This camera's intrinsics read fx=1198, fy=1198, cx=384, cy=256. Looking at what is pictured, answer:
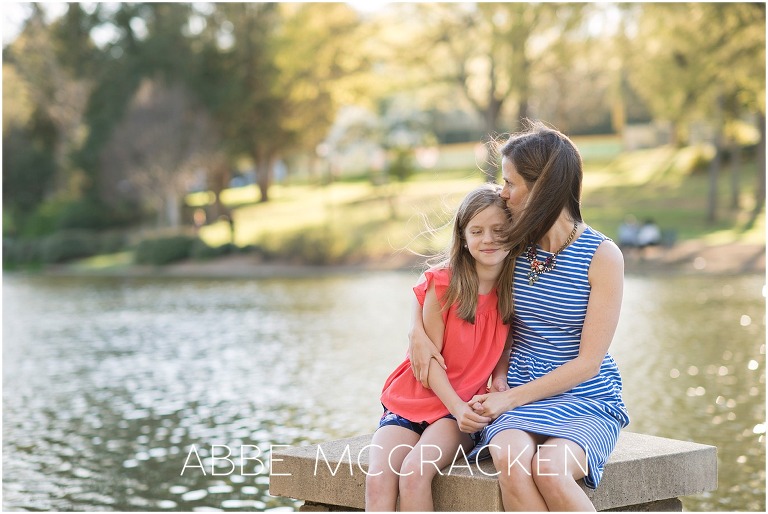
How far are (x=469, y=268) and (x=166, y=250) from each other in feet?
108

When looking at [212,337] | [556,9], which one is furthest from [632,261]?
[212,337]

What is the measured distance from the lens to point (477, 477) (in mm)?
4133

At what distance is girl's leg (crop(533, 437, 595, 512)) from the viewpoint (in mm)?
3926

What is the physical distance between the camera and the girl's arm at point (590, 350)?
433 cm

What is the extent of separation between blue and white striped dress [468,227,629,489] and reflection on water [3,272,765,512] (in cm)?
335

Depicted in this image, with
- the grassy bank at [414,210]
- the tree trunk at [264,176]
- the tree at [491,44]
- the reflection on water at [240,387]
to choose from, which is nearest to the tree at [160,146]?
the grassy bank at [414,210]

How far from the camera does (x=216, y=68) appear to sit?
50594 millimetres

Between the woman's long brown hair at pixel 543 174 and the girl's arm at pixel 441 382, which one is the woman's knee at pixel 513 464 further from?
the woman's long brown hair at pixel 543 174

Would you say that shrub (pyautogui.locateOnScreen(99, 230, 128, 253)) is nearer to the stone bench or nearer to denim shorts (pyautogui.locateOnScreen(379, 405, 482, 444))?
the stone bench

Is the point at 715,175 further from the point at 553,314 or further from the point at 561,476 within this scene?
the point at 561,476

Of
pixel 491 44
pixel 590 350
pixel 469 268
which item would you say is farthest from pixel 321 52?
pixel 590 350

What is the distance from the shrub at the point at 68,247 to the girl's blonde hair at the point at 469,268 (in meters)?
37.9

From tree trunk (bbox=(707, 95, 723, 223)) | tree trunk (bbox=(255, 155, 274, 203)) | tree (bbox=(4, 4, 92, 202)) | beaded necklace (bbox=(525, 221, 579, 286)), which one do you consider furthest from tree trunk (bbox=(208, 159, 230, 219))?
beaded necklace (bbox=(525, 221, 579, 286))

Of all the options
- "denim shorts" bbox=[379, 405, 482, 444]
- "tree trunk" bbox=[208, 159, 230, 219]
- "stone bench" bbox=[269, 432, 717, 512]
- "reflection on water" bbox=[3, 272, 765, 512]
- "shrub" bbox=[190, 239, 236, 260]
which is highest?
"tree trunk" bbox=[208, 159, 230, 219]
